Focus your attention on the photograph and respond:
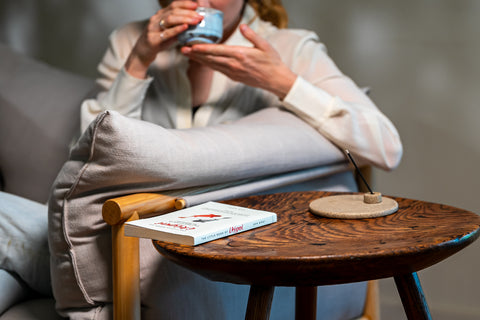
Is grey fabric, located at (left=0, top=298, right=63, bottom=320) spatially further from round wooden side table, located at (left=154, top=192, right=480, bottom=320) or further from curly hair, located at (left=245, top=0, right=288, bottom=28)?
curly hair, located at (left=245, top=0, right=288, bottom=28)

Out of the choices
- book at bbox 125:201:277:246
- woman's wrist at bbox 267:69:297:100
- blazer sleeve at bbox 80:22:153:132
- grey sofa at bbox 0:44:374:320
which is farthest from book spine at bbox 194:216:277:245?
grey sofa at bbox 0:44:374:320

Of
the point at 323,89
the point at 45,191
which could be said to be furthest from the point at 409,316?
the point at 45,191

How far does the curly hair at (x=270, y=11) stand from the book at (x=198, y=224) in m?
0.87

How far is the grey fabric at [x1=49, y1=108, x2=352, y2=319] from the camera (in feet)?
2.51

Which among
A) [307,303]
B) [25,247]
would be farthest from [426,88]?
[25,247]

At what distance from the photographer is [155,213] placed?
2.79 ft

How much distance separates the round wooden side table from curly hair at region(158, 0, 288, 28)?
897mm

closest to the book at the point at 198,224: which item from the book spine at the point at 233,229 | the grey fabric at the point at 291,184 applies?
the book spine at the point at 233,229

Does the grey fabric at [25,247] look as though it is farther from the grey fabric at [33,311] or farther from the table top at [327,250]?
the table top at [327,250]

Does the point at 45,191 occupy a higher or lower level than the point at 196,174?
lower

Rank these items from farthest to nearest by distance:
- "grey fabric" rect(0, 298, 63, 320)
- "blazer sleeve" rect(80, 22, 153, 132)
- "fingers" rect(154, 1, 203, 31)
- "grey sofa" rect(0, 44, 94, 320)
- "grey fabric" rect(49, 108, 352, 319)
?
"grey sofa" rect(0, 44, 94, 320) → "blazer sleeve" rect(80, 22, 153, 132) → "fingers" rect(154, 1, 203, 31) → "grey fabric" rect(0, 298, 63, 320) → "grey fabric" rect(49, 108, 352, 319)

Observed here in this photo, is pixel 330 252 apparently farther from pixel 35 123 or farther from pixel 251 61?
pixel 35 123

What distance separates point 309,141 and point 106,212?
1.62 feet

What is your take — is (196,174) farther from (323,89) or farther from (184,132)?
(323,89)
